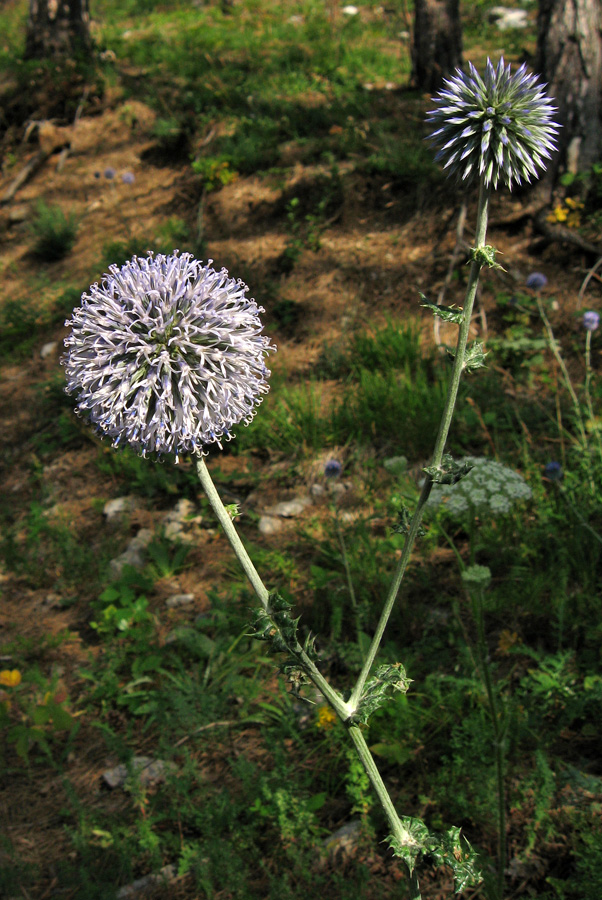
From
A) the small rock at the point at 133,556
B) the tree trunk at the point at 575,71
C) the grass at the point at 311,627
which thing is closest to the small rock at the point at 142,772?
the grass at the point at 311,627

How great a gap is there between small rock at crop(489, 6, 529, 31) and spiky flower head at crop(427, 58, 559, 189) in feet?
34.6

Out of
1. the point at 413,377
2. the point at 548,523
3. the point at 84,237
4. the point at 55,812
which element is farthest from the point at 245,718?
the point at 84,237

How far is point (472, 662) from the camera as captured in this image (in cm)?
297

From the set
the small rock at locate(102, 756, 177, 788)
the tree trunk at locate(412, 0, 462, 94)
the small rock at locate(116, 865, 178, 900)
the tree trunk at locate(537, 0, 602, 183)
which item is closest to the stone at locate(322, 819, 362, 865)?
the small rock at locate(116, 865, 178, 900)

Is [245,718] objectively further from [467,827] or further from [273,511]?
[273,511]

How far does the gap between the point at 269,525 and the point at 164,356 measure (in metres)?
Answer: 2.60

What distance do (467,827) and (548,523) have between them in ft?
5.17

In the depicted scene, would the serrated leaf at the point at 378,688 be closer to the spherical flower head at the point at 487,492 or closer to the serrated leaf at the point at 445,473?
the serrated leaf at the point at 445,473

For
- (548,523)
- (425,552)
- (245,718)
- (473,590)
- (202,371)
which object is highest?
(202,371)

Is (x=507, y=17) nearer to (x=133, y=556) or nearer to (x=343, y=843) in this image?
(x=133, y=556)

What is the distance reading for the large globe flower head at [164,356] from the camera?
1741 millimetres

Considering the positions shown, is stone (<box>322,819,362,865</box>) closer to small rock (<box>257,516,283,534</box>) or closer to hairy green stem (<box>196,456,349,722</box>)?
hairy green stem (<box>196,456,349,722</box>)

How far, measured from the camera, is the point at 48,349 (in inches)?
255

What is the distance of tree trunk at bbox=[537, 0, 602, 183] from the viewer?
5.21m
